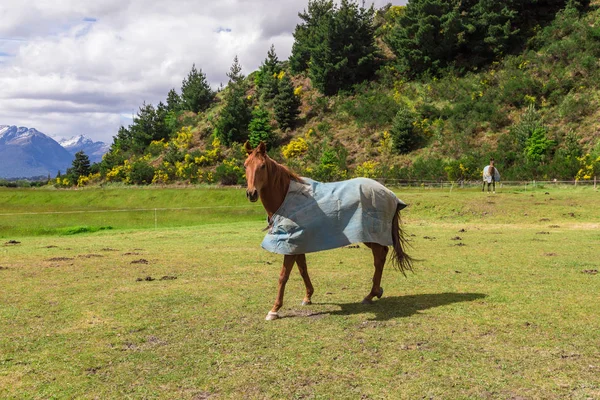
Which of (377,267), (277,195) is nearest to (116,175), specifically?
(277,195)

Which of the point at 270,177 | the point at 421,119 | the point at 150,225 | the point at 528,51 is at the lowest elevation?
the point at 150,225

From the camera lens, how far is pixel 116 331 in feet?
27.0

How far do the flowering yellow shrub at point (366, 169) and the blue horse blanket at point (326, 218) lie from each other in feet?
159

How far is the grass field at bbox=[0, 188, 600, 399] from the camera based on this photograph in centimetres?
587

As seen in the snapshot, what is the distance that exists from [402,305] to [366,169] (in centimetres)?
5117

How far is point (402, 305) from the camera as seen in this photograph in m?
9.65

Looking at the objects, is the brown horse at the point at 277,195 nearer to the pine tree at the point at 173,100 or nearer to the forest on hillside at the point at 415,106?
the forest on hillside at the point at 415,106

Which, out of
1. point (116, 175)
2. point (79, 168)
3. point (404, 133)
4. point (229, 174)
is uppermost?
point (404, 133)

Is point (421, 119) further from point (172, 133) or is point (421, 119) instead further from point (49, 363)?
point (49, 363)

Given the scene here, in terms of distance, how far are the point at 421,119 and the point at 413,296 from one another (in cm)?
5917

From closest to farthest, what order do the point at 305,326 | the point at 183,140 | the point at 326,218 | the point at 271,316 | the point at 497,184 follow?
the point at 305,326
the point at 271,316
the point at 326,218
the point at 497,184
the point at 183,140

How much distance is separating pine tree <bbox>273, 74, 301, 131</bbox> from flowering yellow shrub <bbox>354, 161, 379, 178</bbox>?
21.5 meters

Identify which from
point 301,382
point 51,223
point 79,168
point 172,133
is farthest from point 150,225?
point 172,133

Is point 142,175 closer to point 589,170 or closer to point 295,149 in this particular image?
point 295,149
